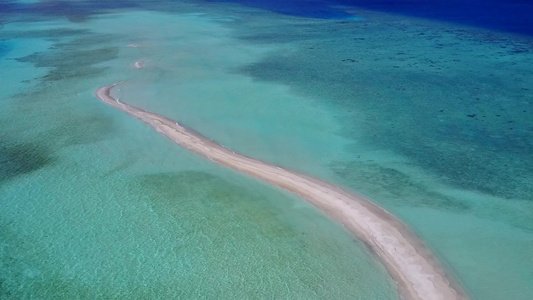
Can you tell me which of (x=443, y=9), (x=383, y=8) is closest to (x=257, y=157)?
(x=383, y=8)

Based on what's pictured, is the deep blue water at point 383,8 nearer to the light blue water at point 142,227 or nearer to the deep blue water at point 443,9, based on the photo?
the deep blue water at point 443,9

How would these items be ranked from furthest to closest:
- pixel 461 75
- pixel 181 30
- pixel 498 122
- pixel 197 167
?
pixel 181 30, pixel 461 75, pixel 498 122, pixel 197 167

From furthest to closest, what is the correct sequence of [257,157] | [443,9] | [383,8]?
1. [383,8]
2. [443,9]
3. [257,157]

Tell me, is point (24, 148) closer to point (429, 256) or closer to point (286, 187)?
point (286, 187)

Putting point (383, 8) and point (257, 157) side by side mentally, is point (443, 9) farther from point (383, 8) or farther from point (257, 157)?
point (257, 157)

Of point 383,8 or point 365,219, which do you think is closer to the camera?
point 365,219

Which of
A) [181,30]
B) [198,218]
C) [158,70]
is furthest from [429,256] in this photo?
[181,30]

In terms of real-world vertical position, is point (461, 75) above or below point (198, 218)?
above
